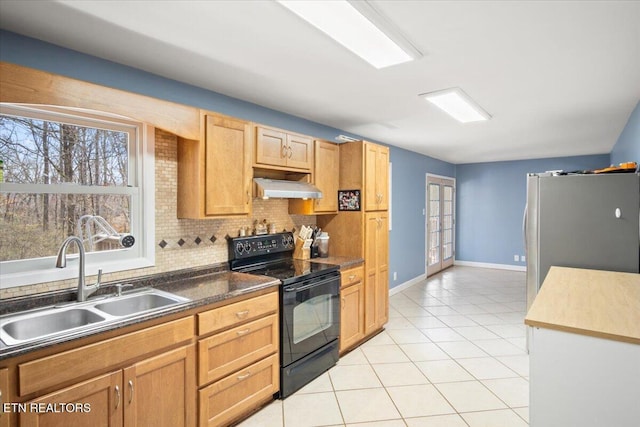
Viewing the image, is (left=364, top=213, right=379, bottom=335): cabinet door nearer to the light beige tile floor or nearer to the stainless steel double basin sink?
the light beige tile floor

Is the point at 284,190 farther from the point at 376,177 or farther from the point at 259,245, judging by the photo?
the point at 376,177

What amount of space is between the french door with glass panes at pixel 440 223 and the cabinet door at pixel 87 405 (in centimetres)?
598

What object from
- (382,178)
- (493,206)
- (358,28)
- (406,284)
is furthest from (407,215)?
(358,28)

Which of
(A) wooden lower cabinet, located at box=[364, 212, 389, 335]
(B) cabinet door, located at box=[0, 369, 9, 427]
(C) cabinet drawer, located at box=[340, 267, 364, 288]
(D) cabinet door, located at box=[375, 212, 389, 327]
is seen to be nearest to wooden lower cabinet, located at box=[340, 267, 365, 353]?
(C) cabinet drawer, located at box=[340, 267, 364, 288]

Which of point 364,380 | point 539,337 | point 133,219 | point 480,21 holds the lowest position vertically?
point 364,380

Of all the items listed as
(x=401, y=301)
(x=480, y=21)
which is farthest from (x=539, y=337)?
(x=401, y=301)

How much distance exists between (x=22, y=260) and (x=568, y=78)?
3.82 metres

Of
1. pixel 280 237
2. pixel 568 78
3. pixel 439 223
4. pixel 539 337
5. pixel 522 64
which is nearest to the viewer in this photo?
pixel 539 337

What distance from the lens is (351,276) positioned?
3.41 metres

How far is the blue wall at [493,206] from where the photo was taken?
292 inches

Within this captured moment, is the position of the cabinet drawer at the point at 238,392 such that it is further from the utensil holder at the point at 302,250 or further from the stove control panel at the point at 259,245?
the utensil holder at the point at 302,250

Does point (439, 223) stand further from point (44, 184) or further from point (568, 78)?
point (44, 184)

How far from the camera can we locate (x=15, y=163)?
2018mm

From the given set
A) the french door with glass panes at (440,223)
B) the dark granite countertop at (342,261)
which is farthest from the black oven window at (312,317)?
the french door with glass panes at (440,223)
